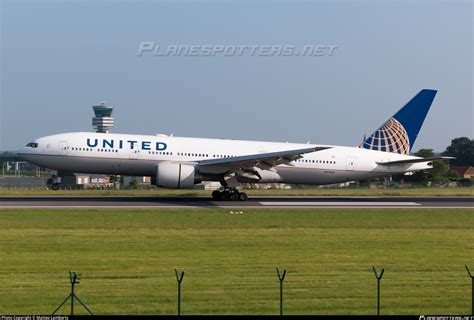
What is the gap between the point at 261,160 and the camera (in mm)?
42250

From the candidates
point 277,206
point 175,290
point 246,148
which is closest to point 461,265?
→ point 175,290

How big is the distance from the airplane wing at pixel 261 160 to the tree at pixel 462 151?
90.3 meters

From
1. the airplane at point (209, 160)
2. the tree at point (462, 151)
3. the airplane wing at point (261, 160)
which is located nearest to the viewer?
the airplane wing at point (261, 160)

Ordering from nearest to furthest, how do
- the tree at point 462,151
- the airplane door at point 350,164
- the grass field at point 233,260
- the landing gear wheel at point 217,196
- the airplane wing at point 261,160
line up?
the grass field at point 233,260, the airplane wing at point 261,160, the landing gear wheel at point 217,196, the airplane door at point 350,164, the tree at point 462,151

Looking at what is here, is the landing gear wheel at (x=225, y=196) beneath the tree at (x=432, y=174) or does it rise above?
beneath

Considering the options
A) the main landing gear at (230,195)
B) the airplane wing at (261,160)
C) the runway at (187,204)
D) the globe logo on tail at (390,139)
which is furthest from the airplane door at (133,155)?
the globe logo on tail at (390,139)

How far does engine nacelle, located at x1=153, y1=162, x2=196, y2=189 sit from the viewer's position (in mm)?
41094

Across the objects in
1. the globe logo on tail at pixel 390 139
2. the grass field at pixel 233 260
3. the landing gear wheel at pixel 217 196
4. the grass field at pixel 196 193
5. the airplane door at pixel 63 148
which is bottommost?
the grass field at pixel 233 260

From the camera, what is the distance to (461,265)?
2045 centimetres

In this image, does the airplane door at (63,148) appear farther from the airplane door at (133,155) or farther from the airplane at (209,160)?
the airplane door at (133,155)

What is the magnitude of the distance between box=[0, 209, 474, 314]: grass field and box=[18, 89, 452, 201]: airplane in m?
7.89

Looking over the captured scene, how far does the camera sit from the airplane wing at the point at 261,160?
41.6 metres

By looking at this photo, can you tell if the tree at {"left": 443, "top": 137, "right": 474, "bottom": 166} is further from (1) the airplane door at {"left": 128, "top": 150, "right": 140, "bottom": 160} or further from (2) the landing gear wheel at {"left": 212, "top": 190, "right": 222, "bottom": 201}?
(1) the airplane door at {"left": 128, "top": 150, "right": 140, "bottom": 160}

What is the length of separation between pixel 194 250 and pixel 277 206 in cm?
1738
